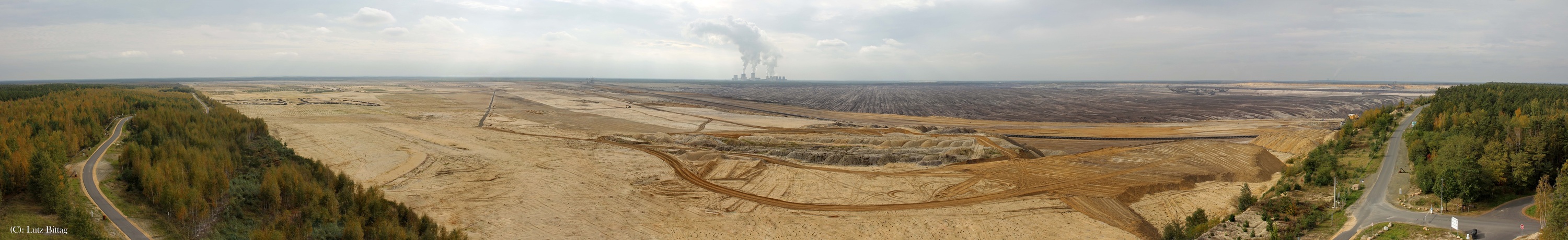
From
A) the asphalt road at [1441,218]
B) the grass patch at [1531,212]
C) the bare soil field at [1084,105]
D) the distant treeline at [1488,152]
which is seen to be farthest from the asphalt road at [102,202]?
the bare soil field at [1084,105]

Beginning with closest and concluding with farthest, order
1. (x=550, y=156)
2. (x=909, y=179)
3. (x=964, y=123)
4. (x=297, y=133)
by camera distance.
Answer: (x=909, y=179) < (x=550, y=156) < (x=297, y=133) < (x=964, y=123)

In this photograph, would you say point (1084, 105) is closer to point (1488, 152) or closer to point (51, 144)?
point (1488, 152)

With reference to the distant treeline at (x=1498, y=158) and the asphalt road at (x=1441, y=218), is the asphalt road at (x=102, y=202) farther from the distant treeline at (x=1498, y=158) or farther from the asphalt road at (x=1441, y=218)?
the distant treeline at (x=1498, y=158)

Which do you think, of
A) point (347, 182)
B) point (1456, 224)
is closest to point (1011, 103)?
point (1456, 224)

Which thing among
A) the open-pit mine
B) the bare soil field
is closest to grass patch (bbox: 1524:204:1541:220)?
the open-pit mine

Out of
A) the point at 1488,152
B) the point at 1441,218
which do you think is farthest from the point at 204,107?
the point at 1488,152

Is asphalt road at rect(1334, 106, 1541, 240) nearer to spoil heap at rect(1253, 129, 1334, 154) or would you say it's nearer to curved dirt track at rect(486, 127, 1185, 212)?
curved dirt track at rect(486, 127, 1185, 212)

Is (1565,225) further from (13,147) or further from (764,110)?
(764,110)
